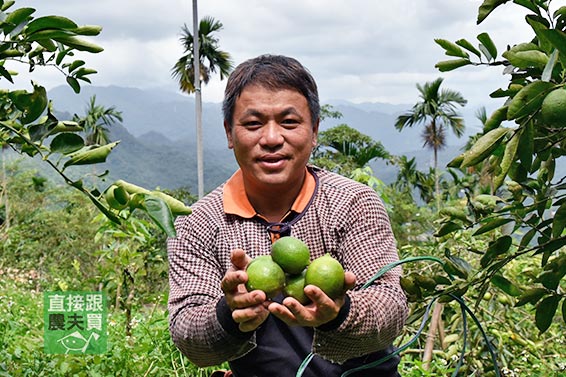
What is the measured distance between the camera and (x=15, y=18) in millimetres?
888

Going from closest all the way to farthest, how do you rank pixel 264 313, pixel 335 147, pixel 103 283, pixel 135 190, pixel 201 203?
pixel 135 190 → pixel 264 313 → pixel 201 203 → pixel 103 283 → pixel 335 147

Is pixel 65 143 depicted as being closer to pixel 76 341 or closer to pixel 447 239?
pixel 76 341

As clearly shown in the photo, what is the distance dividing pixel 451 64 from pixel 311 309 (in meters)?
0.47

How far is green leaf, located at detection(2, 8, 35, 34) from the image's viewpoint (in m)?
0.88

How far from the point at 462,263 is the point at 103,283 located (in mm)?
2219

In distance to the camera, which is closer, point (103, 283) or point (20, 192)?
point (103, 283)

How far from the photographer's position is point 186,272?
56.4 inches

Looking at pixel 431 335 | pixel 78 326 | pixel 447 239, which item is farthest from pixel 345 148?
pixel 78 326

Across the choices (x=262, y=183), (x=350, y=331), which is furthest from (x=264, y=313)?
(x=262, y=183)

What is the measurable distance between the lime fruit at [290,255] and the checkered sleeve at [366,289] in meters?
0.13

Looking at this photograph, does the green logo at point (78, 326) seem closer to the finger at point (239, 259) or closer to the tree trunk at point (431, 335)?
the tree trunk at point (431, 335)

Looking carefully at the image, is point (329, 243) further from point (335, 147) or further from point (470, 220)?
point (335, 147)

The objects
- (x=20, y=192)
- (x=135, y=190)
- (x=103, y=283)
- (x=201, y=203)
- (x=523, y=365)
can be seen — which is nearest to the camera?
(x=135, y=190)

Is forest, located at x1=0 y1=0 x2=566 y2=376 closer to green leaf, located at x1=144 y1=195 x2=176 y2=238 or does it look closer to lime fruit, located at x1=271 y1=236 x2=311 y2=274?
green leaf, located at x1=144 y1=195 x2=176 y2=238
